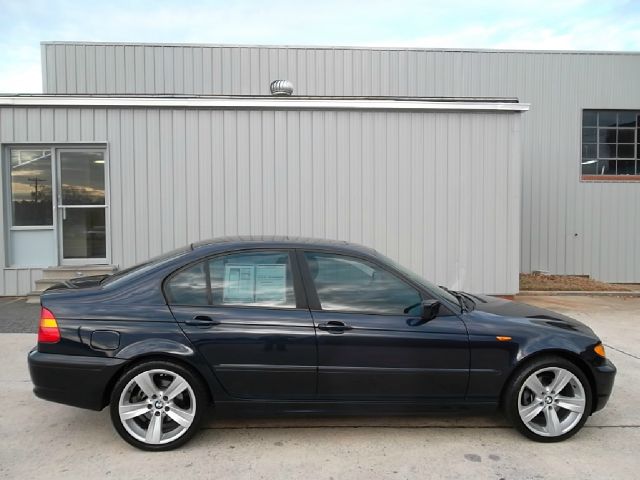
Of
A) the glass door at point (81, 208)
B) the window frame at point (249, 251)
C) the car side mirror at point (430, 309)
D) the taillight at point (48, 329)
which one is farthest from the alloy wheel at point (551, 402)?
the glass door at point (81, 208)

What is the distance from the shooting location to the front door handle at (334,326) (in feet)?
12.0

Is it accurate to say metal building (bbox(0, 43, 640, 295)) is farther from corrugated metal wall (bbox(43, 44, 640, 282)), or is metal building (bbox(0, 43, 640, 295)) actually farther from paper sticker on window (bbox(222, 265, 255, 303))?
paper sticker on window (bbox(222, 265, 255, 303))

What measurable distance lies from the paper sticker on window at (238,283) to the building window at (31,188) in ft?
22.4

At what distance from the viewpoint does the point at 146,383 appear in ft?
11.7

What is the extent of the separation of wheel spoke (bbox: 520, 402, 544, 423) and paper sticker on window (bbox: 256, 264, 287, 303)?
1.90 m

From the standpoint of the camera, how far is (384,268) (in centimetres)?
390

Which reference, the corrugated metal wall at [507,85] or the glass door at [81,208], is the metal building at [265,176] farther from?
the corrugated metal wall at [507,85]

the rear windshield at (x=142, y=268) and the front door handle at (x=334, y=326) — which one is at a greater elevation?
the rear windshield at (x=142, y=268)

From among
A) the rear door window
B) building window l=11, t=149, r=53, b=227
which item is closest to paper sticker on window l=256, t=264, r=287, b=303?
the rear door window

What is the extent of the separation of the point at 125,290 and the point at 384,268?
1875mm

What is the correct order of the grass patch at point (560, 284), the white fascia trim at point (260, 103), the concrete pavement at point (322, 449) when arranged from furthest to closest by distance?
the grass patch at point (560, 284)
the white fascia trim at point (260, 103)
the concrete pavement at point (322, 449)

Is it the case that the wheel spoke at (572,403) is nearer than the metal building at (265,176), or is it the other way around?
the wheel spoke at (572,403)

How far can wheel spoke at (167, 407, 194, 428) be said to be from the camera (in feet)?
11.8

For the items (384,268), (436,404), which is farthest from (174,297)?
(436,404)
